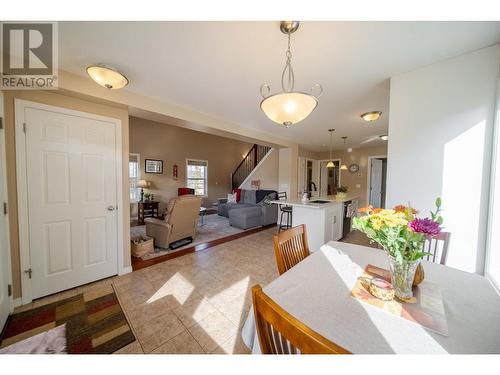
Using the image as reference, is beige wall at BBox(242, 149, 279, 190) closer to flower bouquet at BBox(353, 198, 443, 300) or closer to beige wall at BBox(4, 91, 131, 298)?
beige wall at BBox(4, 91, 131, 298)

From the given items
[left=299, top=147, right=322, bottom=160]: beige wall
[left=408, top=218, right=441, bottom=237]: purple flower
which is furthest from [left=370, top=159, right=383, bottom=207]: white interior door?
[left=408, top=218, right=441, bottom=237]: purple flower

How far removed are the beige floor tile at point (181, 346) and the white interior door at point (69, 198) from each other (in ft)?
5.09

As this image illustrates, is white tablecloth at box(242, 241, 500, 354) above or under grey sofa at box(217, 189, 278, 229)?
above

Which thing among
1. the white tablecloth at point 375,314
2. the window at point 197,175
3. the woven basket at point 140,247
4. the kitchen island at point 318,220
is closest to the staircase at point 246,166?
the window at point 197,175

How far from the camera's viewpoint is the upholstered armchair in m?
3.24

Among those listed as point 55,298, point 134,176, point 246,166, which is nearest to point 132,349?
point 55,298

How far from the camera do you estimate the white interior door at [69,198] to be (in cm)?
192

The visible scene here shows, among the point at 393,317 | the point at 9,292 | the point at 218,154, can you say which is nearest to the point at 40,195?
the point at 9,292

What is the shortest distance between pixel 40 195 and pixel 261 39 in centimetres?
272

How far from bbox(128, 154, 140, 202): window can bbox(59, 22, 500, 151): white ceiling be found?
4203mm

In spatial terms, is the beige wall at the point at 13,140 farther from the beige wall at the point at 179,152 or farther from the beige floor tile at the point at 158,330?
the beige wall at the point at 179,152

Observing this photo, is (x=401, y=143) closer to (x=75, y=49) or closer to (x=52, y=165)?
(x=75, y=49)

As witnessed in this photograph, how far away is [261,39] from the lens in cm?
→ 146

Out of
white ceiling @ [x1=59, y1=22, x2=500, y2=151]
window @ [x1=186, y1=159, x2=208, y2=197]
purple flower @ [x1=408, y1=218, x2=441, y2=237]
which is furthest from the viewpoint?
window @ [x1=186, y1=159, x2=208, y2=197]
